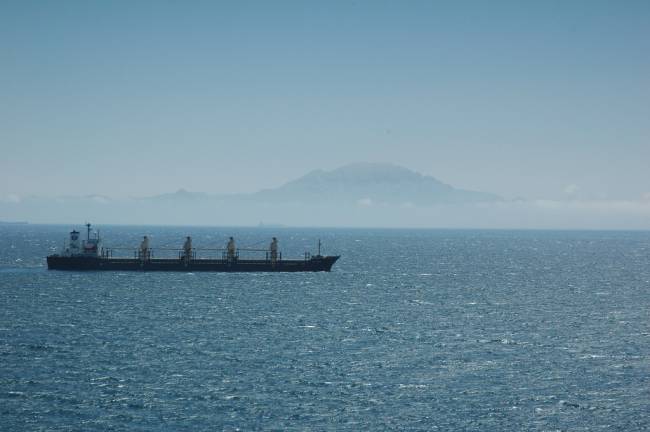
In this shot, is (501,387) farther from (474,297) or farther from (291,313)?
(474,297)

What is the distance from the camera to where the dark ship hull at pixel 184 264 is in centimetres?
12219

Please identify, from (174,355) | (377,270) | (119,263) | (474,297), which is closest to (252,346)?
(174,355)

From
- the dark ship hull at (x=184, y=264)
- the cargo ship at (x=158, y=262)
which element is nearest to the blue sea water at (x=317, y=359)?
the dark ship hull at (x=184, y=264)

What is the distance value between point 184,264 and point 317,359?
245 feet

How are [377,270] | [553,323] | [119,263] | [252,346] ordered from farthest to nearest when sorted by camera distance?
[377,270]
[119,263]
[553,323]
[252,346]

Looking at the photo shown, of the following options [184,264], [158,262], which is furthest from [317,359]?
[158,262]

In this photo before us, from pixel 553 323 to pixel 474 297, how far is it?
23.7m

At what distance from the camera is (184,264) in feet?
416

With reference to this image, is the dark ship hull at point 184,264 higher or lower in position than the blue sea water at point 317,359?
higher

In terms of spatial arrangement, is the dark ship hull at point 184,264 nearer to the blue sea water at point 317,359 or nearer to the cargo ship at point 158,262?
the cargo ship at point 158,262

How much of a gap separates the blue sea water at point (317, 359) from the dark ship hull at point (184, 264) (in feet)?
58.0

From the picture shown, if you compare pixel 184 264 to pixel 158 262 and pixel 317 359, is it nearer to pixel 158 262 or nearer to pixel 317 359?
pixel 158 262

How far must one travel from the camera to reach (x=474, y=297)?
98938mm

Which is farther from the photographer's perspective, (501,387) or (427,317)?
(427,317)
